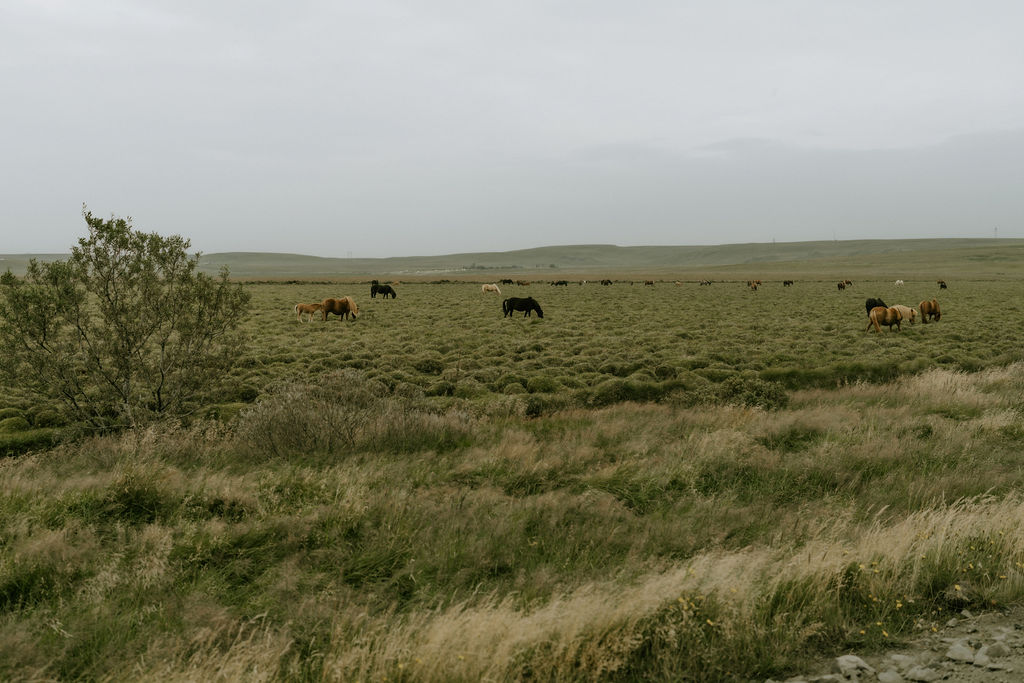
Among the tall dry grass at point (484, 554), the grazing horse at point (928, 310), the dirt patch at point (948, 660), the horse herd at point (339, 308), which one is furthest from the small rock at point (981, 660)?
the grazing horse at point (928, 310)

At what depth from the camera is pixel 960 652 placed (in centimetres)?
348

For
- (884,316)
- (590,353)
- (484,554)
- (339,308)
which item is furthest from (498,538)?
(884,316)

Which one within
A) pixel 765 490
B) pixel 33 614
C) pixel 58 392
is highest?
pixel 58 392

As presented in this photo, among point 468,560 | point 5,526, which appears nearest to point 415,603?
point 468,560

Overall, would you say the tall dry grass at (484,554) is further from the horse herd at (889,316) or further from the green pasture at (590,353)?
the horse herd at (889,316)

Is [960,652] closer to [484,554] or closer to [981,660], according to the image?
[981,660]

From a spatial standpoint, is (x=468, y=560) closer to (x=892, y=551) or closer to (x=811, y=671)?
(x=811, y=671)

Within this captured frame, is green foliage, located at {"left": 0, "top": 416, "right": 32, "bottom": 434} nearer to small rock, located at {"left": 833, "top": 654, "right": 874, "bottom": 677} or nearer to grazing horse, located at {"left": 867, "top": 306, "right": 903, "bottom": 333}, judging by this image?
small rock, located at {"left": 833, "top": 654, "right": 874, "bottom": 677}

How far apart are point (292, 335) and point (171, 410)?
14.3 meters

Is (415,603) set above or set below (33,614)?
below

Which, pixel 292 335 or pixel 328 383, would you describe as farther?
pixel 292 335

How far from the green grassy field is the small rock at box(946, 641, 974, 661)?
33 cm

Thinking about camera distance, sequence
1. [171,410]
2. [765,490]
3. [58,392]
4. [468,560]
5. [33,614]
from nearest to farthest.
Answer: [33,614] < [468,560] < [765,490] < [58,392] < [171,410]

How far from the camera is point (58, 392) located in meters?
9.40
